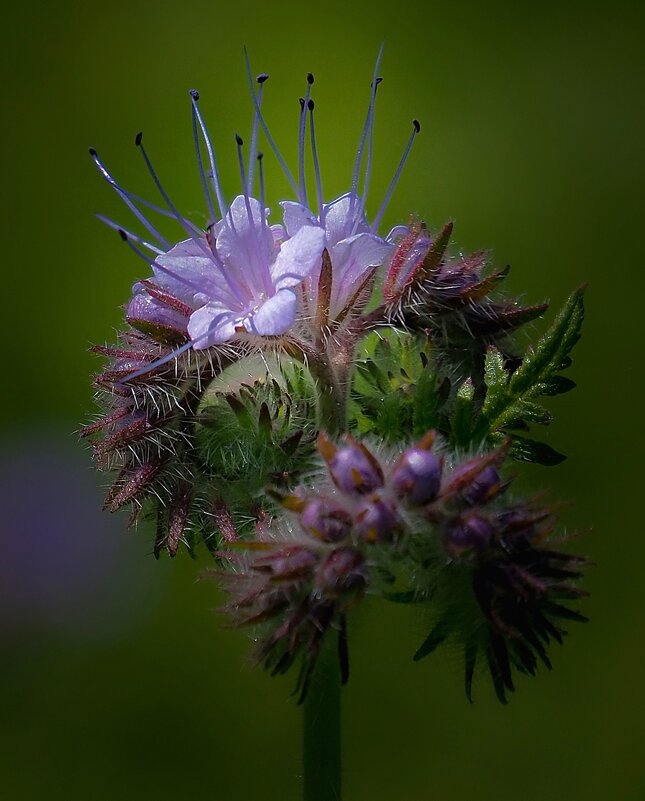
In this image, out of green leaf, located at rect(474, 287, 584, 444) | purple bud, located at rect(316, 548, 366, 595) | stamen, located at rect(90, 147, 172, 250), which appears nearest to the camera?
purple bud, located at rect(316, 548, 366, 595)

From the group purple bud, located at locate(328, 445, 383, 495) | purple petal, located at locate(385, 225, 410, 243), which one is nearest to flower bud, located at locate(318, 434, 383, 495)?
purple bud, located at locate(328, 445, 383, 495)

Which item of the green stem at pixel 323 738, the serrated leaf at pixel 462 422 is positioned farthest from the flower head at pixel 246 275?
the green stem at pixel 323 738

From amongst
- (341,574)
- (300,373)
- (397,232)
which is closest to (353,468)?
(341,574)

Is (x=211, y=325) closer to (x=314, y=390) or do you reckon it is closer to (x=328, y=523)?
(x=314, y=390)

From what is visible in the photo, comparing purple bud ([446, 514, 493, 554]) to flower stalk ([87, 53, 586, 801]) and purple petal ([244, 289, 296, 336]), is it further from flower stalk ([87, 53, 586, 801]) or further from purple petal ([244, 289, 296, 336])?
purple petal ([244, 289, 296, 336])

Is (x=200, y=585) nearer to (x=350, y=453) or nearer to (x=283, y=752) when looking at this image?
(x=283, y=752)

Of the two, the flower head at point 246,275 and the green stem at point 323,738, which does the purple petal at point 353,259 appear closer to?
the flower head at point 246,275

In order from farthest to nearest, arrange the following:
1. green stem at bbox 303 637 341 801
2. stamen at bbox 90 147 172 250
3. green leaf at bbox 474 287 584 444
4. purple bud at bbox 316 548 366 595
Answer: stamen at bbox 90 147 172 250 → green leaf at bbox 474 287 584 444 → green stem at bbox 303 637 341 801 → purple bud at bbox 316 548 366 595

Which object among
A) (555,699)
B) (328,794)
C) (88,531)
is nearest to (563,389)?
(328,794)
